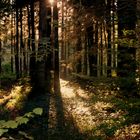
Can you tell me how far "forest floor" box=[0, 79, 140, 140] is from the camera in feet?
27.3

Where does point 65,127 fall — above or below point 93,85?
below

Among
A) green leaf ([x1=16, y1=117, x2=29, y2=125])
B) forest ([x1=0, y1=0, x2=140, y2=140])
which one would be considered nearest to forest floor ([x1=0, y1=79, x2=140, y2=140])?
forest ([x1=0, y1=0, x2=140, y2=140])

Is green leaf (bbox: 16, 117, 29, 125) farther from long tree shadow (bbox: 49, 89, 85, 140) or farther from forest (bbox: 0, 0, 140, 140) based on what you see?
long tree shadow (bbox: 49, 89, 85, 140)

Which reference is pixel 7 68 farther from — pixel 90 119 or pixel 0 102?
pixel 90 119

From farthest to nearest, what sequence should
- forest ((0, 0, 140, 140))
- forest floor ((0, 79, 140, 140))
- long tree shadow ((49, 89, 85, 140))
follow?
long tree shadow ((49, 89, 85, 140)) < forest floor ((0, 79, 140, 140)) < forest ((0, 0, 140, 140))

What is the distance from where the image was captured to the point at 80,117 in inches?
567

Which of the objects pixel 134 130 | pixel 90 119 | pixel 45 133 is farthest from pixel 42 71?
pixel 134 130

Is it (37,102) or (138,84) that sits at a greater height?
(138,84)

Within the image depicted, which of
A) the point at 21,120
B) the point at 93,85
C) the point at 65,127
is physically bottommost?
the point at 65,127

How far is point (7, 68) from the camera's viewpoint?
188 ft

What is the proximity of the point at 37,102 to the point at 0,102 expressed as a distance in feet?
9.45

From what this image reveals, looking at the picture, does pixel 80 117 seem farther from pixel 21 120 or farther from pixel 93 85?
pixel 21 120

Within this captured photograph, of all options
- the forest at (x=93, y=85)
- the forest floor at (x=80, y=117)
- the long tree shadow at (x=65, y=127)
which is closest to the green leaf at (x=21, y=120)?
the forest at (x=93, y=85)

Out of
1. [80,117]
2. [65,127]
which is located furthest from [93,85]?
[65,127]
